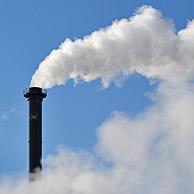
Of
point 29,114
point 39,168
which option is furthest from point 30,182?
point 29,114

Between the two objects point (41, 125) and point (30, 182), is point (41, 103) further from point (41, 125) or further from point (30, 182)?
point (30, 182)

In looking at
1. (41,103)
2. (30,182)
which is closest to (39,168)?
(30,182)

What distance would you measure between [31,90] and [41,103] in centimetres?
131

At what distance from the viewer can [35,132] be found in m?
48.0

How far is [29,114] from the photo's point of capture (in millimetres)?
48375

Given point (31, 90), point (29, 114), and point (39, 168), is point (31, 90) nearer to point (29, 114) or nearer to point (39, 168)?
point (29, 114)

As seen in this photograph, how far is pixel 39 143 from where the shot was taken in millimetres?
48125

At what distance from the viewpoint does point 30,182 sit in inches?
1889

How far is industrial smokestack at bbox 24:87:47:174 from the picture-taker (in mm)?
47312

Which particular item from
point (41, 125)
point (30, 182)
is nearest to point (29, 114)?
point (41, 125)

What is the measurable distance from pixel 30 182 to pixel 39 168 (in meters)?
1.40

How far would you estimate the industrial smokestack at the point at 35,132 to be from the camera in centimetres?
4731

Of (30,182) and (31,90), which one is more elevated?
(31,90)

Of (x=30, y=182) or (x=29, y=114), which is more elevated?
(x=29, y=114)
